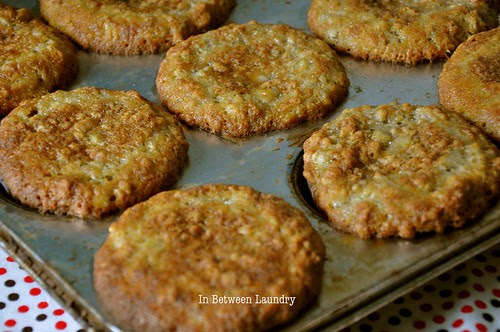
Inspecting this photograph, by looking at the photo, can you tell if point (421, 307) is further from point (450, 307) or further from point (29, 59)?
point (29, 59)

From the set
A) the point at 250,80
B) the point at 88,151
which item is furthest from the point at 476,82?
the point at 88,151

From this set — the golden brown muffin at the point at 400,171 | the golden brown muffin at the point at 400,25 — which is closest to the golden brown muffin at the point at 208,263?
the golden brown muffin at the point at 400,171

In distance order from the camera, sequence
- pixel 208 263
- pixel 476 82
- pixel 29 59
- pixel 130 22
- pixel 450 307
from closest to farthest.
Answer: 1. pixel 208 263
2. pixel 450 307
3. pixel 476 82
4. pixel 29 59
5. pixel 130 22

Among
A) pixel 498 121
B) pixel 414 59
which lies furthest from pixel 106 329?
pixel 414 59

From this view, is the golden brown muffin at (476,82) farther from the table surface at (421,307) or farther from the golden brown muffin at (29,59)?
the golden brown muffin at (29,59)

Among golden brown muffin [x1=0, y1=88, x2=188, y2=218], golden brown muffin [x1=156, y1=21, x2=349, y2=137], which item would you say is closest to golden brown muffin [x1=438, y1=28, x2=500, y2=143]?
golden brown muffin [x1=156, y1=21, x2=349, y2=137]

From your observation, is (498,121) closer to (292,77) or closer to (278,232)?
(292,77)

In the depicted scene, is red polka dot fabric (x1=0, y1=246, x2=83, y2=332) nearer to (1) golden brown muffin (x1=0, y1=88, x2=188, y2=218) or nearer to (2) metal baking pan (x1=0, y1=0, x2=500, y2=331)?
(2) metal baking pan (x1=0, y1=0, x2=500, y2=331)
